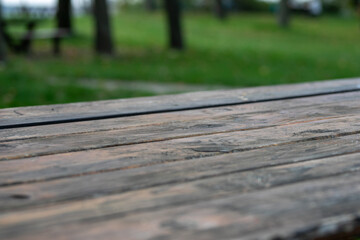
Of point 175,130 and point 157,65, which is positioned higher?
point 175,130

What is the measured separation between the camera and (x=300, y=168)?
4.98ft

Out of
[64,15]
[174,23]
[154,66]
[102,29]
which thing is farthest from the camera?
[64,15]

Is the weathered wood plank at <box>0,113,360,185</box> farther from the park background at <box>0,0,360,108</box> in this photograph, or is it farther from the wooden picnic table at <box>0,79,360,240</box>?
the park background at <box>0,0,360,108</box>

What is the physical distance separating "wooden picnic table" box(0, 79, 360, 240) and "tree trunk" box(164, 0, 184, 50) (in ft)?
36.4

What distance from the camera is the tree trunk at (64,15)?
16.7 metres

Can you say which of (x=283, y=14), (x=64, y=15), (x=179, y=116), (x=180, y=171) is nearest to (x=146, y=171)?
(x=180, y=171)

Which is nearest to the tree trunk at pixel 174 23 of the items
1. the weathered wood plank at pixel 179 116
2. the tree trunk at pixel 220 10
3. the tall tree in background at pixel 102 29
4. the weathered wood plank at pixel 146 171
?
the tall tree in background at pixel 102 29

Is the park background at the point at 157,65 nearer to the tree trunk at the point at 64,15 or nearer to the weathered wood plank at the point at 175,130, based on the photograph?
the tree trunk at the point at 64,15

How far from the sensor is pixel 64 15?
55.8ft

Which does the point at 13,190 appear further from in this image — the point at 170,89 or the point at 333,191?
the point at 170,89

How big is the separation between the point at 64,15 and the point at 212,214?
1667 centimetres

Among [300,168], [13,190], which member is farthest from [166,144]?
[13,190]

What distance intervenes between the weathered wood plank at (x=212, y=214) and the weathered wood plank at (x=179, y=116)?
79cm

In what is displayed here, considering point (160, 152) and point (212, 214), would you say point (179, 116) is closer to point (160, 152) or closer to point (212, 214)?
point (160, 152)
